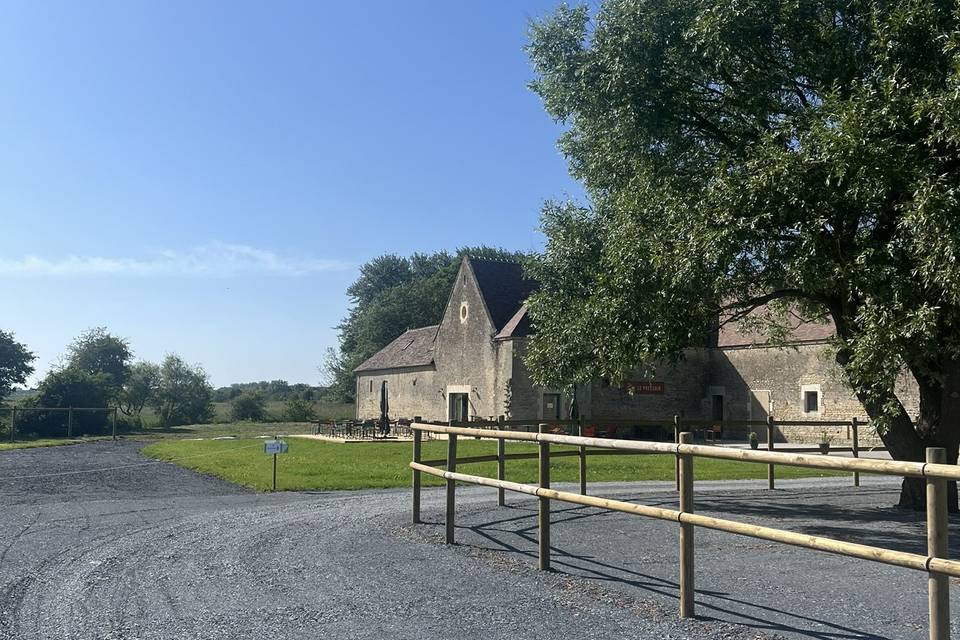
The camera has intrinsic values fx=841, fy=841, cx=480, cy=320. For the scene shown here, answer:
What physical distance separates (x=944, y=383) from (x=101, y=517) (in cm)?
1224

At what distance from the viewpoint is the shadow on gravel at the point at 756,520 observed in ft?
20.4

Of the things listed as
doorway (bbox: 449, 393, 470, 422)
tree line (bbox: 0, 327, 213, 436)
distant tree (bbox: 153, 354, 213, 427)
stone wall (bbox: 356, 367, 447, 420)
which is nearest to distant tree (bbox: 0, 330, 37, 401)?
tree line (bbox: 0, 327, 213, 436)

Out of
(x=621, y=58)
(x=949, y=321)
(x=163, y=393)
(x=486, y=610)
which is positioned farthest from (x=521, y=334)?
(x=163, y=393)

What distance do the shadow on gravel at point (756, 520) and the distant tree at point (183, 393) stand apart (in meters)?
55.5

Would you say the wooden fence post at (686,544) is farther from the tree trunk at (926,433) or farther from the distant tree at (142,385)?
the distant tree at (142,385)

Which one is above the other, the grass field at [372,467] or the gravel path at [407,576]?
the gravel path at [407,576]

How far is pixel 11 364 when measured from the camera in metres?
52.6

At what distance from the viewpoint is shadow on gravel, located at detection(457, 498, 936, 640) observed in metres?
6.22

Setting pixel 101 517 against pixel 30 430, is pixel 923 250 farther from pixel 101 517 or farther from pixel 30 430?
pixel 30 430

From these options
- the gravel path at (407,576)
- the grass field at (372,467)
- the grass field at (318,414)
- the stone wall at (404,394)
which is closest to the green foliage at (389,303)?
the grass field at (318,414)

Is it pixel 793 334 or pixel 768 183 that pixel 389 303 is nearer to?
pixel 793 334

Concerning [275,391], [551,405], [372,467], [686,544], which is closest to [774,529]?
[686,544]

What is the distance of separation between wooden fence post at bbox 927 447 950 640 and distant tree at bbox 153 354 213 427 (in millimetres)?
62900

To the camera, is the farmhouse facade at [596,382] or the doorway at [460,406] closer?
the farmhouse facade at [596,382]
